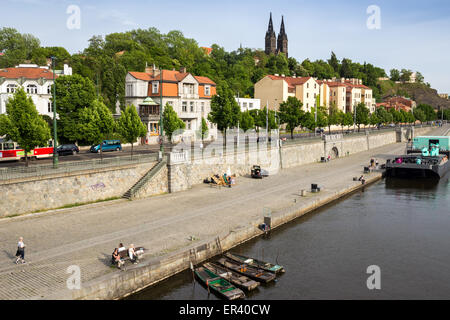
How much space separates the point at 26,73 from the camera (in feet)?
194

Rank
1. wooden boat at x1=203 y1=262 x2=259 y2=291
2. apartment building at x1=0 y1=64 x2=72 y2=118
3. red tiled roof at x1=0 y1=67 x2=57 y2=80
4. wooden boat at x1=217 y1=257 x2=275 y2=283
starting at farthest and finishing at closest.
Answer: red tiled roof at x1=0 y1=67 x2=57 y2=80, apartment building at x1=0 y1=64 x2=72 y2=118, wooden boat at x1=217 y1=257 x2=275 y2=283, wooden boat at x1=203 y1=262 x2=259 y2=291

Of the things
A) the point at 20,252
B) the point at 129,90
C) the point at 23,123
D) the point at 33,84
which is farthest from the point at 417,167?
the point at 33,84

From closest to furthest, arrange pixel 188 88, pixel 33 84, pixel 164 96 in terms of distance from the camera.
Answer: pixel 33 84, pixel 164 96, pixel 188 88

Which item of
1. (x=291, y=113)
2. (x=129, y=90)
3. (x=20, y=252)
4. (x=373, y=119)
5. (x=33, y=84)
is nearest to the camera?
(x=20, y=252)

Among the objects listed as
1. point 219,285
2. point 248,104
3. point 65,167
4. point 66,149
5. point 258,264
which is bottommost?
point 219,285

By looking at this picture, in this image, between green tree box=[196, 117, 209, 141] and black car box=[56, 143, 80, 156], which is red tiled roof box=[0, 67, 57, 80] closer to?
black car box=[56, 143, 80, 156]

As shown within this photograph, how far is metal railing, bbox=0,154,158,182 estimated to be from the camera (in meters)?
25.5

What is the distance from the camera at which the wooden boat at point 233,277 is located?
1939cm

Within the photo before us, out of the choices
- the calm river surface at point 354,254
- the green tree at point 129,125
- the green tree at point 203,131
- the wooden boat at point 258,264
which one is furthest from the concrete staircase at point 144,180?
the green tree at point 203,131

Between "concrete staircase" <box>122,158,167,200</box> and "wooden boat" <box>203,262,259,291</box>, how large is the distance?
13137 mm

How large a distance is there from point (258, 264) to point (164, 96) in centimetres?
4697

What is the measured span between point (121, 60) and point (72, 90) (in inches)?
1547

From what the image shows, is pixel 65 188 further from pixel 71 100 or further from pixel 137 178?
pixel 71 100

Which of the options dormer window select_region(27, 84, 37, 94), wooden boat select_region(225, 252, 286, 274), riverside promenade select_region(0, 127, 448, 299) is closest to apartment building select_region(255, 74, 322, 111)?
dormer window select_region(27, 84, 37, 94)
